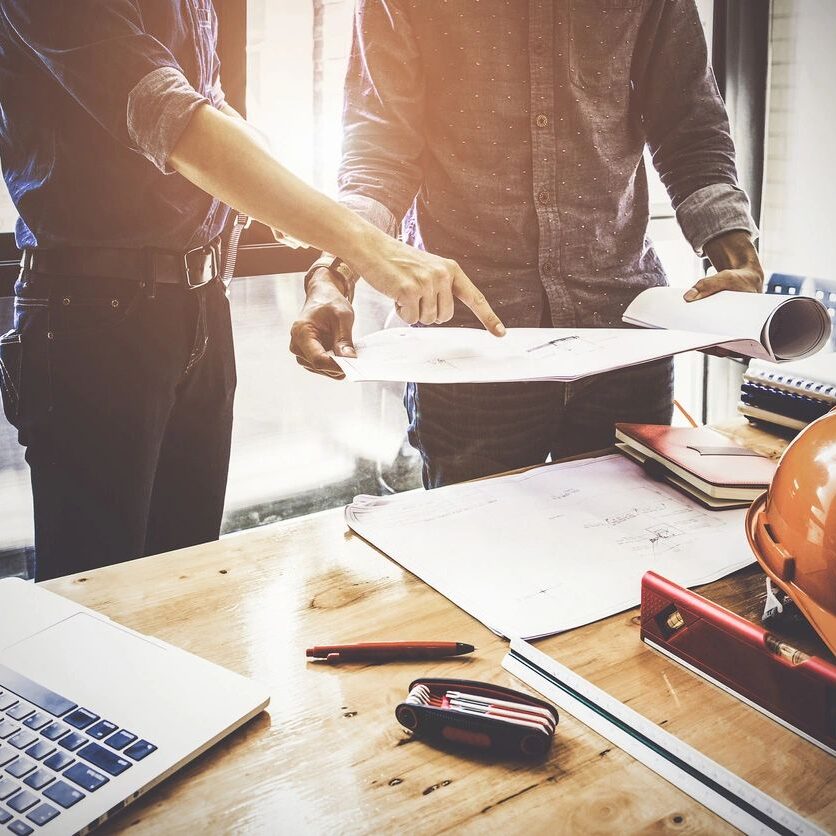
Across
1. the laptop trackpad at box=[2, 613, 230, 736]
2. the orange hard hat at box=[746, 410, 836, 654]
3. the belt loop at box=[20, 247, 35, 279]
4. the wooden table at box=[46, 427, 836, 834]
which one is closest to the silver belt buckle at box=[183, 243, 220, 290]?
the belt loop at box=[20, 247, 35, 279]

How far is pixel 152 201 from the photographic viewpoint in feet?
4.50

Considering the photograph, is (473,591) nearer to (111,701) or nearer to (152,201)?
→ (111,701)

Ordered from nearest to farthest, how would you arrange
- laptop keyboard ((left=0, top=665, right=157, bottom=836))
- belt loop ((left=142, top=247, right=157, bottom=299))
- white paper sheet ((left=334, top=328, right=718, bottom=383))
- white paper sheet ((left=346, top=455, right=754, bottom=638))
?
laptop keyboard ((left=0, top=665, right=157, bottom=836))
white paper sheet ((left=346, top=455, right=754, bottom=638))
white paper sheet ((left=334, top=328, right=718, bottom=383))
belt loop ((left=142, top=247, right=157, bottom=299))

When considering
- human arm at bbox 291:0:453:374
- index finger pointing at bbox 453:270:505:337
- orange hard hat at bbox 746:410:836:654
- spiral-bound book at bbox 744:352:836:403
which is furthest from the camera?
human arm at bbox 291:0:453:374

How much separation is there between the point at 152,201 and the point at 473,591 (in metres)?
0.95

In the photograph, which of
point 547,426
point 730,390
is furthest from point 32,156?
point 730,390

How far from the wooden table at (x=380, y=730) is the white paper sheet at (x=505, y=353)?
0.75ft

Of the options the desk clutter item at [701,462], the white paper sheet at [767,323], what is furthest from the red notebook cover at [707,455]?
the white paper sheet at [767,323]

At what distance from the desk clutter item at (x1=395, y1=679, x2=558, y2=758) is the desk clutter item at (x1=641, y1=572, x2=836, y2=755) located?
0.47ft

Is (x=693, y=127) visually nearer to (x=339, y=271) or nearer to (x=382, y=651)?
(x=339, y=271)

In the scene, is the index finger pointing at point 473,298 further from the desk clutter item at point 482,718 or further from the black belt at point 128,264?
the black belt at point 128,264

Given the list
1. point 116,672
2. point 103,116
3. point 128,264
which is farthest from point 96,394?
point 116,672

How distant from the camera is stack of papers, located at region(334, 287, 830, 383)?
911mm

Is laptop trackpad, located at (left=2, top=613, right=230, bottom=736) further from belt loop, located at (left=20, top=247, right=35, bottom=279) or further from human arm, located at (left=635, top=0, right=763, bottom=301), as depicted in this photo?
human arm, located at (left=635, top=0, right=763, bottom=301)
